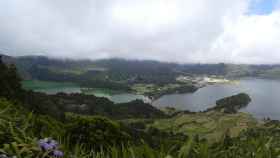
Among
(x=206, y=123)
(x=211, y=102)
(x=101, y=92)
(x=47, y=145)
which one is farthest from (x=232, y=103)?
(x=47, y=145)

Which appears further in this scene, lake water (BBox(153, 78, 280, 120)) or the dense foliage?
the dense foliage

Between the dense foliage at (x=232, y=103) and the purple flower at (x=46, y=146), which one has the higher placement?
the purple flower at (x=46, y=146)

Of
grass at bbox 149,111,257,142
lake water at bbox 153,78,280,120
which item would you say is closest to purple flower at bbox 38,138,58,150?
grass at bbox 149,111,257,142

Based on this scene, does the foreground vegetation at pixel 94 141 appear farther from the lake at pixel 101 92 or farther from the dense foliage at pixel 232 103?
the lake at pixel 101 92

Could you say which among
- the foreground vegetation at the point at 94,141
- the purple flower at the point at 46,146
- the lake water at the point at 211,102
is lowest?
the lake water at the point at 211,102

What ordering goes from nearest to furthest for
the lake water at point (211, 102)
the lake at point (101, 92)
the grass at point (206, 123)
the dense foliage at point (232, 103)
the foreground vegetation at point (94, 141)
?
1. the foreground vegetation at point (94, 141)
2. the grass at point (206, 123)
3. the lake water at point (211, 102)
4. the dense foliage at point (232, 103)
5. the lake at point (101, 92)

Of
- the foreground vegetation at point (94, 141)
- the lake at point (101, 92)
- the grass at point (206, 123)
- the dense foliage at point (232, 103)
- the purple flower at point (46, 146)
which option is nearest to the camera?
the purple flower at point (46, 146)

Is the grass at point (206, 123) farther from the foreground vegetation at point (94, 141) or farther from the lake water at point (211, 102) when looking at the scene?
the foreground vegetation at point (94, 141)

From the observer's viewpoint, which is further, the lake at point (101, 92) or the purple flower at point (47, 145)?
the lake at point (101, 92)

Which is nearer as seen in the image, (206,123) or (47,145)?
(47,145)

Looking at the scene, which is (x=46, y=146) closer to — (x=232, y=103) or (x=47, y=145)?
(x=47, y=145)

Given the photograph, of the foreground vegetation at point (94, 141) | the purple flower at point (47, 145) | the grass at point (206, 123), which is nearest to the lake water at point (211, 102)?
the grass at point (206, 123)

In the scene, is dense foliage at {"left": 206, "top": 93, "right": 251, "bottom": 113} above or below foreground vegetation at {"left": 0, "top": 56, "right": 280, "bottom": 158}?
below

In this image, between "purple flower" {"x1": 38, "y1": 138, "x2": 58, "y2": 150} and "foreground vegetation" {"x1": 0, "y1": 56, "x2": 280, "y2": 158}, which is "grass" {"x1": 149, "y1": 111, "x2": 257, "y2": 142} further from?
"purple flower" {"x1": 38, "y1": 138, "x2": 58, "y2": 150}
